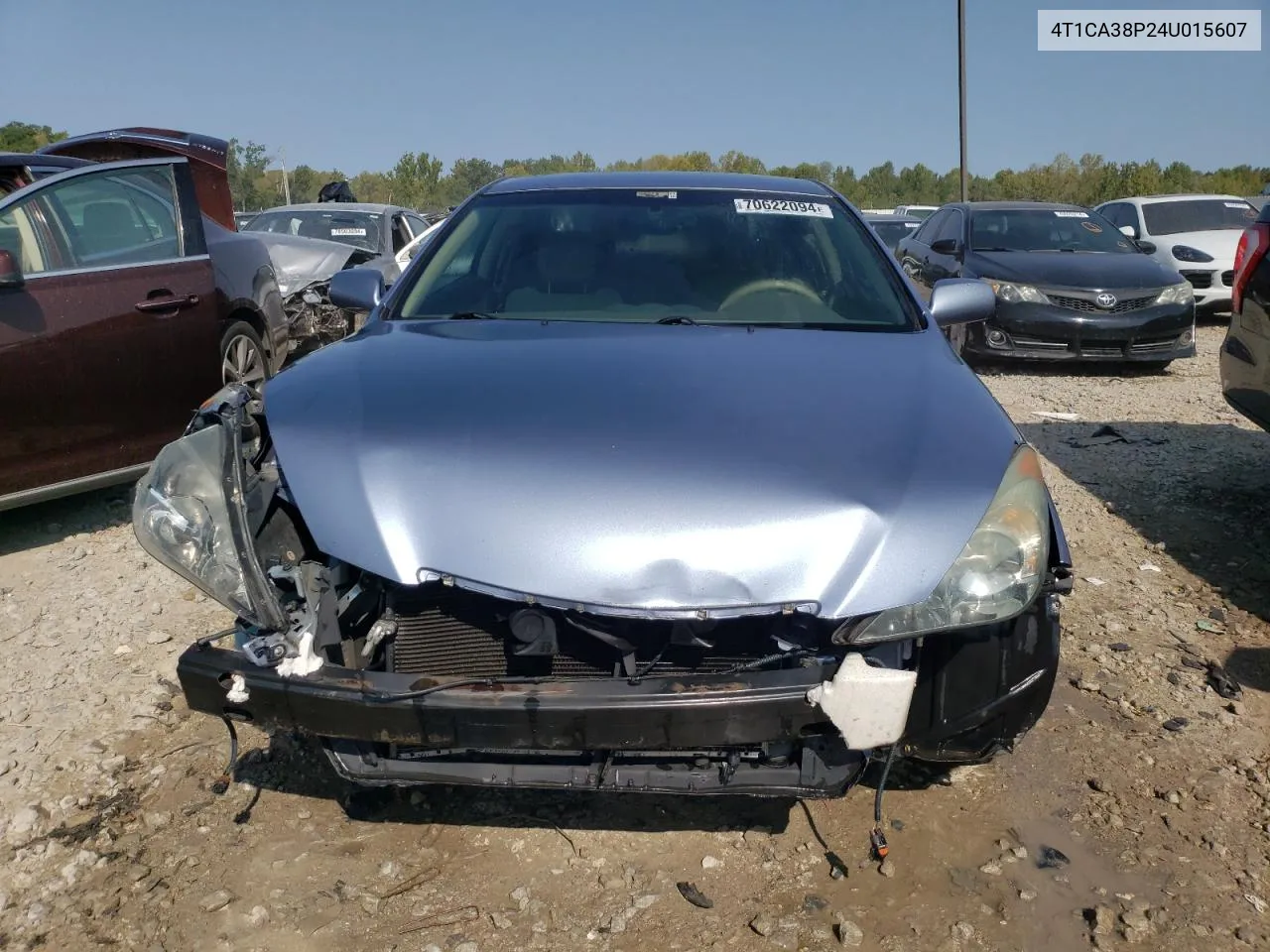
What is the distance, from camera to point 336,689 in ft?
6.69

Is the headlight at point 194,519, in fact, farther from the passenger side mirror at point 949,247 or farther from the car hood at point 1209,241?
the car hood at point 1209,241

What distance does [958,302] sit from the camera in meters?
3.53

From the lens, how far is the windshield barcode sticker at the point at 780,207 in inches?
142

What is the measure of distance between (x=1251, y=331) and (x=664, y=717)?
4015mm

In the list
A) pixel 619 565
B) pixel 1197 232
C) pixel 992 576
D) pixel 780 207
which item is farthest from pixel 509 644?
pixel 1197 232

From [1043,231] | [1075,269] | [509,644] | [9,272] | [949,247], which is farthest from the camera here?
[1043,231]

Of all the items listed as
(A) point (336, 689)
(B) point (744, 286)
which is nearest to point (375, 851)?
(A) point (336, 689)

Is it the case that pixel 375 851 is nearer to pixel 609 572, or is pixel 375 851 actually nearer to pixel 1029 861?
pixel 609 572

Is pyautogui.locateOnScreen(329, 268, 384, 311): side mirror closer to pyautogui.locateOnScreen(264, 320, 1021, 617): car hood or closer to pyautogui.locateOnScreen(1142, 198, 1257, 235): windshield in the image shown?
pyautogui.locateOnScreen(264, 320, 1021, 617): car hood

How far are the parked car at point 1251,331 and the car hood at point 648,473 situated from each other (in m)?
2.67

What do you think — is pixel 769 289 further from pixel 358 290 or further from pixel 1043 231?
pixel 1043 231

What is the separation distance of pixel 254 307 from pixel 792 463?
14.7ft

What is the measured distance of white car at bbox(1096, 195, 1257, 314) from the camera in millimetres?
11625

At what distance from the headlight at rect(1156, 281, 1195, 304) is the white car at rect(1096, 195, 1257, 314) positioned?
2.63 meters
